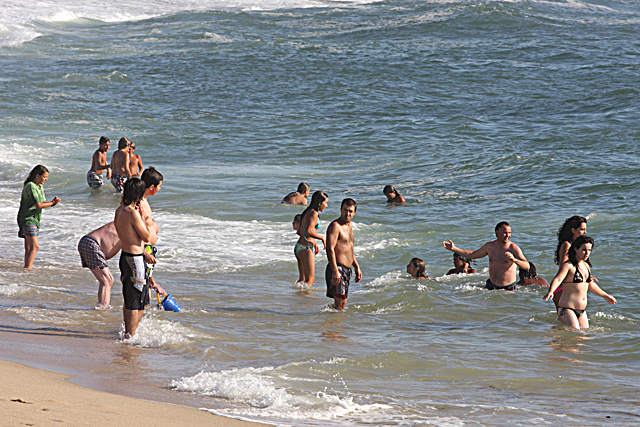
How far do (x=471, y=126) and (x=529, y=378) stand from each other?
53.4 ft

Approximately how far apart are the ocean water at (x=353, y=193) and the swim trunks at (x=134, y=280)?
0.47 meters

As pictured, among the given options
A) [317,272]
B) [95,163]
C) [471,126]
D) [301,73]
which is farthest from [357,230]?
[301,73]

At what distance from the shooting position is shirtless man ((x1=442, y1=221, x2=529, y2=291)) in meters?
8.95

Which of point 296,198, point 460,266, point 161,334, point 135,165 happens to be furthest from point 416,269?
point 135,165

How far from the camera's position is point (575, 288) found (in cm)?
762

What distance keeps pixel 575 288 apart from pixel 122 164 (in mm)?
10225

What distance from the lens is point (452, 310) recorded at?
8.74 m

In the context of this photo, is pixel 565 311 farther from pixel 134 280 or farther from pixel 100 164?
pixel 100 164

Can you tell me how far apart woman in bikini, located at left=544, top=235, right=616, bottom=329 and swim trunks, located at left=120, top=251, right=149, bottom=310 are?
4200mm

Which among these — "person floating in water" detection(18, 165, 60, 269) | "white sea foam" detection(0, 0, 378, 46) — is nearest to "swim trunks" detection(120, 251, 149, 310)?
"person floating in water" detection(18, 165, 60, 269)

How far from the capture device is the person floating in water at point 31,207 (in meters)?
9.09

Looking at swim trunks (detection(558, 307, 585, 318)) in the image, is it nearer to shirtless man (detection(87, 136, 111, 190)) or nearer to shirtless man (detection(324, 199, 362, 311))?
shirtless man (detection(324, 199, 362, 311))

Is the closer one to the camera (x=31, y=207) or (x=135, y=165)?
(x=31, y=207)

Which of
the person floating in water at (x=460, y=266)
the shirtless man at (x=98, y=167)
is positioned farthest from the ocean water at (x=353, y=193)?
the shirtless man at (x=98, y=167)
